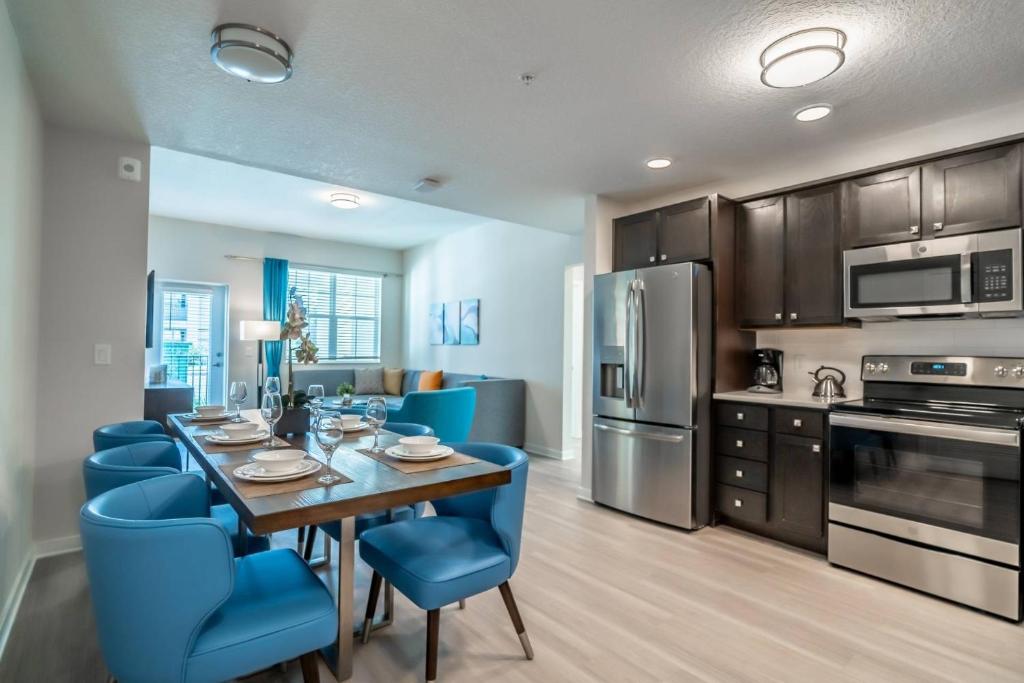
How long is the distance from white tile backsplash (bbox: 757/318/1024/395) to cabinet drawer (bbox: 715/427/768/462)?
545 mm

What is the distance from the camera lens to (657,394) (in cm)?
356

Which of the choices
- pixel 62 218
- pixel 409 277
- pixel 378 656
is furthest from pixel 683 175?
pixel 409 277

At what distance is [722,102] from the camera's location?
259cm

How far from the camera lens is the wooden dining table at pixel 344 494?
1.37 m

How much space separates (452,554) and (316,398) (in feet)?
3.24

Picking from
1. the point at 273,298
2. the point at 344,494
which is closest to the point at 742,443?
the point at 344,494

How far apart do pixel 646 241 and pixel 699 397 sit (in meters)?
1.26

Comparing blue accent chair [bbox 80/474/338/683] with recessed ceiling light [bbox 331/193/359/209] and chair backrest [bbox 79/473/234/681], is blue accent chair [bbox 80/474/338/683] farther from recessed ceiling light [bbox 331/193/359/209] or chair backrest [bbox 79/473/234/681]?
recessed ceiling light [bbox 331/193/359/209]

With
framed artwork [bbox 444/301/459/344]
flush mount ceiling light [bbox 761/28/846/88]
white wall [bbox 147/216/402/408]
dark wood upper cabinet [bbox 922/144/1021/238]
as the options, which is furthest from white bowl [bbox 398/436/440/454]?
white wall [bbox 147/216/402/408]

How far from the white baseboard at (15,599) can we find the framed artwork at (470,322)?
471 centimetres

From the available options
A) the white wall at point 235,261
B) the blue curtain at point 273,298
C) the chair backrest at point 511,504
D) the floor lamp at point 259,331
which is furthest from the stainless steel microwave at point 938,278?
the white wall at point 235,261

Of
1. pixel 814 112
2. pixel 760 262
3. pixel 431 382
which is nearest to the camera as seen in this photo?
pixel 814 112

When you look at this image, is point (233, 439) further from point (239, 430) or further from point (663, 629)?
point (663, 629)

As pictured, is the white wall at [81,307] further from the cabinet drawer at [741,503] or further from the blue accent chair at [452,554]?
the cabinet drawer at [741,503]
